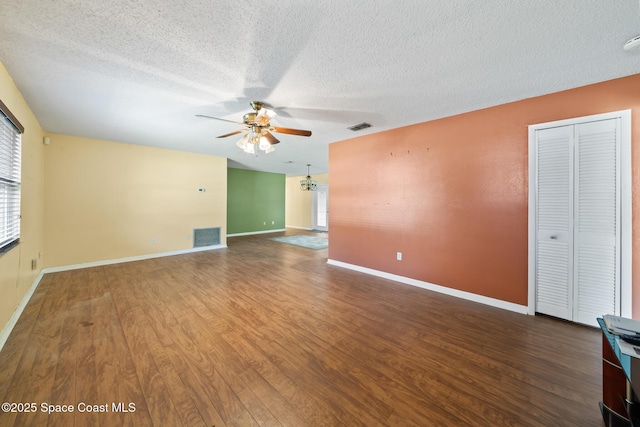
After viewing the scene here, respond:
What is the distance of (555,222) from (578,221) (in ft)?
0.55

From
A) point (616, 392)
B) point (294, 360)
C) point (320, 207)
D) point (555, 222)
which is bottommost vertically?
point (294, 360)

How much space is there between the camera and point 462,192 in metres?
3.10

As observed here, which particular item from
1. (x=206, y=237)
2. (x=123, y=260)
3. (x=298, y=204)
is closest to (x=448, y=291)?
(x=206, y=237)

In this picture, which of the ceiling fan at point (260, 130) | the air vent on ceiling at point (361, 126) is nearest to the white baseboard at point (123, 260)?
the ceiling fan at point (260, 130)

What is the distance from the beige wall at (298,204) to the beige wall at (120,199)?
14.4ft

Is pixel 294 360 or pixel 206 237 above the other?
pixel 206 237

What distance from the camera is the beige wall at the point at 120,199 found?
4.10 meters

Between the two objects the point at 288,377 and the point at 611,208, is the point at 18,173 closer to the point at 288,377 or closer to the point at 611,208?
the point at 288,377

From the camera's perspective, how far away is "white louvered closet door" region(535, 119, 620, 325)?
221 cm

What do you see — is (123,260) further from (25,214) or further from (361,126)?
(361,126)

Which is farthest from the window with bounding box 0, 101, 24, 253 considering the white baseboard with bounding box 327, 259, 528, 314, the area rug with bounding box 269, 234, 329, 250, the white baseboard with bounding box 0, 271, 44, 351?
the area rug with bounding box 269, 234, 329, 250

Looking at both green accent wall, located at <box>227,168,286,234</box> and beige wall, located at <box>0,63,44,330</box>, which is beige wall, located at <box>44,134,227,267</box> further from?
green accent wall, located at <box>227,168,286,234</box>

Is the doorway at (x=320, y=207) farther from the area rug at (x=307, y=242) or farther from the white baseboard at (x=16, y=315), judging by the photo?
the white baseboard at (x=16, y=315)

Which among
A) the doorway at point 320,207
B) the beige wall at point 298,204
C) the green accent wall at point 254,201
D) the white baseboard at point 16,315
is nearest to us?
the white baseboard at point 16,315
